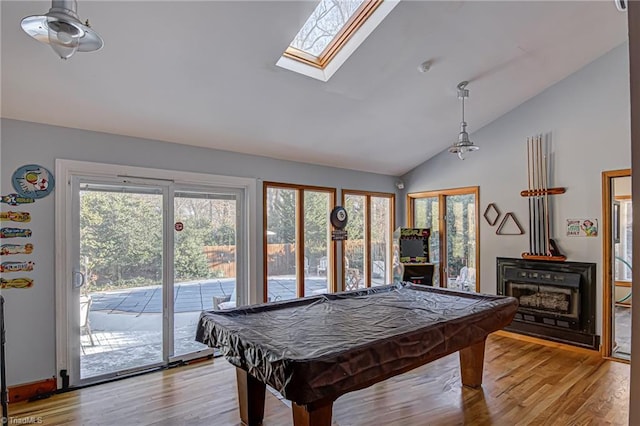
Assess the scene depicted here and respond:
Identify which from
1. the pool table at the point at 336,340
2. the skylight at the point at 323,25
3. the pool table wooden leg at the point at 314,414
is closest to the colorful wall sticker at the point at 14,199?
the pool table at the point at 336,340

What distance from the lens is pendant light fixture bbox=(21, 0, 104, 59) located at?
4.82 feet

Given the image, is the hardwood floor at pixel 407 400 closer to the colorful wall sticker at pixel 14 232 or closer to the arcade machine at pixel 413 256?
the colorful wall sticker at pixel 14 232

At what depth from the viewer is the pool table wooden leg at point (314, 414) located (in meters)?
1.97

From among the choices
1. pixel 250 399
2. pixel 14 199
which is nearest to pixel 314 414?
pixel 250 399

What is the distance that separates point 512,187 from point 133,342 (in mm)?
5035

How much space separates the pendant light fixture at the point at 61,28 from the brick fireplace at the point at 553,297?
201 inches

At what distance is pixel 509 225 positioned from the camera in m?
4.94

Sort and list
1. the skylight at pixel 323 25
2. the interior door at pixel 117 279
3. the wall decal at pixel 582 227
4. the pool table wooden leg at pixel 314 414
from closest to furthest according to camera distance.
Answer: the pool table wooden leg at pixel 314 414
the skylight at pixel 323 25
the interior door at pixel 117 279
the wall decal at pixel 582 227

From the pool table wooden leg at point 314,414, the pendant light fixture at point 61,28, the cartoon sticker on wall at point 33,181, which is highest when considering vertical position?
the pendant light fixture at point 61,28

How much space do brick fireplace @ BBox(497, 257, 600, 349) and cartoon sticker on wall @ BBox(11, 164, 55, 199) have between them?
534 centimetres

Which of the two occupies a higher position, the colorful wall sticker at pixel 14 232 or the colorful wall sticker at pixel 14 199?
the colorful wall sticker at pixel 14 199

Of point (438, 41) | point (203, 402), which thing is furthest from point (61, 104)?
point (438, 41)

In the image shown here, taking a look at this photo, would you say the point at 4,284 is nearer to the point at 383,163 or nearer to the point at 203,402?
the point at 203,402

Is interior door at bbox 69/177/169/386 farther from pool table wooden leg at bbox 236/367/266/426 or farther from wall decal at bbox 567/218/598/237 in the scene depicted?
wall decal at bbox 567/218/598/237
